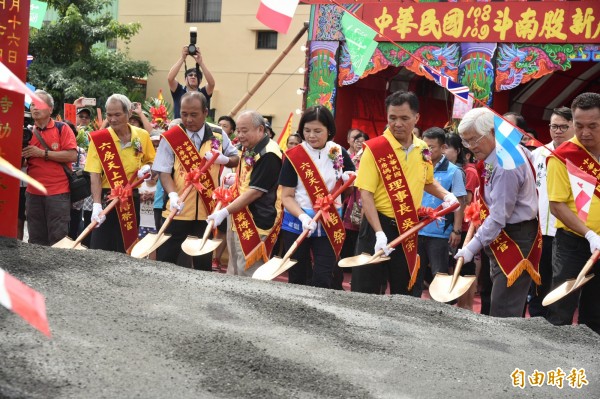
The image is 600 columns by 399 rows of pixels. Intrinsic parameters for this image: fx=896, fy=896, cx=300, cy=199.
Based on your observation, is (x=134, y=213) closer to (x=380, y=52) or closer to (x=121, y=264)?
(x=121, y=264)

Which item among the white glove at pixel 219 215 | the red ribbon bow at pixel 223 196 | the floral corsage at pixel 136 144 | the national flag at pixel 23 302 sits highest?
the floral corsage at pixel 136 144

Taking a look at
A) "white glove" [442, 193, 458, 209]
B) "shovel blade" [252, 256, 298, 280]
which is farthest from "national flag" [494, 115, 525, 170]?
"shovel blade" [252, 256, 298, 280]

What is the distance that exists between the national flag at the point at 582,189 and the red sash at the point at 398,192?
3.45 ft

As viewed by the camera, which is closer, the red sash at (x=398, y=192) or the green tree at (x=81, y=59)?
the red sash at (x=398, y=192)

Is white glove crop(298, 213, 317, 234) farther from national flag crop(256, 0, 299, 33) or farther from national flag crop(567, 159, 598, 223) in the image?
national flag crop(567, 159, 598, 223)

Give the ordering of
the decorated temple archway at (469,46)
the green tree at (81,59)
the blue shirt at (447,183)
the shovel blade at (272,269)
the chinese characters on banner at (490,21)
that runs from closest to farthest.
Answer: the shovel blade at (272,269), the blue shirt at (447,183), the chinese characters on banner at (490,21), the decorated temple archway at (469,46), the green tree at (81,59)

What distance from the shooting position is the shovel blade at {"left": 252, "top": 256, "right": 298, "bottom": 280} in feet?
19.2

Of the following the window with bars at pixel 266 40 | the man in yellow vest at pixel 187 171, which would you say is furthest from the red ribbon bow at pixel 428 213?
the window with bars at pixel 266 40

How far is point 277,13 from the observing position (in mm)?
5598

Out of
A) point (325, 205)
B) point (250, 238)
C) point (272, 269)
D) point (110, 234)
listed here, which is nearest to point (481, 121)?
point (325, 205)

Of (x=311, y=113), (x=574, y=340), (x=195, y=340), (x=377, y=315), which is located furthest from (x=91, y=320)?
(x=311, y=113)

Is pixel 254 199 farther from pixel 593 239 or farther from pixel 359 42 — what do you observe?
pixel 593 239

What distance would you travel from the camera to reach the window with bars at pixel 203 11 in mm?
19094

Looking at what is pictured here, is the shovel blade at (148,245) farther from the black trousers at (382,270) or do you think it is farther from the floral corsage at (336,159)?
the black trousers at (382,270)
